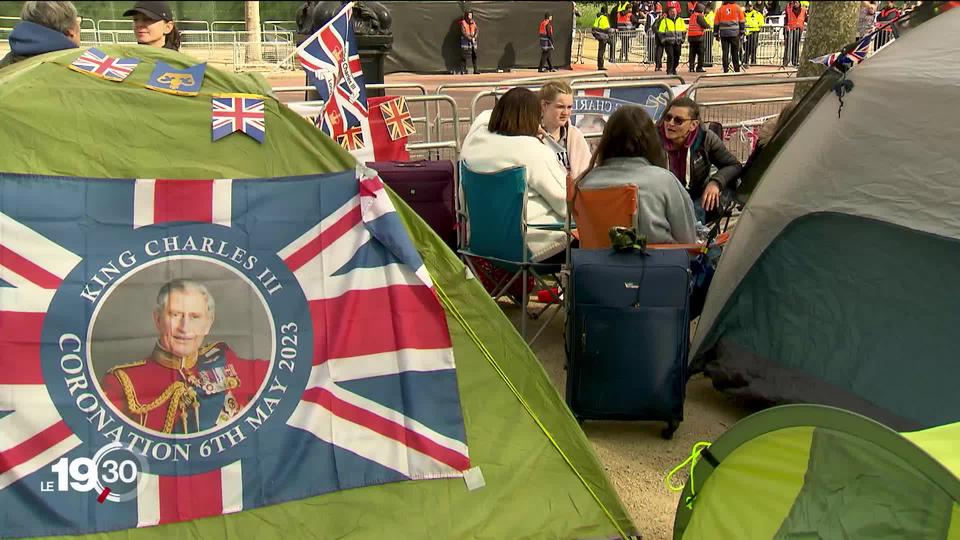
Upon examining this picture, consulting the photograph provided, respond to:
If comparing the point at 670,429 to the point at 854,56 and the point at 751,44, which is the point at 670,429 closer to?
the point at 854,56

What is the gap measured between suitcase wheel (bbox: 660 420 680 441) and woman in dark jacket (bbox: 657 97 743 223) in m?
1.59

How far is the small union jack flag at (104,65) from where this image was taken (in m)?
3.05

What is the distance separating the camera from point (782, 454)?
2504mm

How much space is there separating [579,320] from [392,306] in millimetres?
1314

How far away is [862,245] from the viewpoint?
4.18 m

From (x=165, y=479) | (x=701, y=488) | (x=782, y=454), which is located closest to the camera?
(x=782, y=454)

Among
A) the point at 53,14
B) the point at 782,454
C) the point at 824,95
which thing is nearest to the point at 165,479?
the point at 782,454

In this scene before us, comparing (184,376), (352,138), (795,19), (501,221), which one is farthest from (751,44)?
(184,376)

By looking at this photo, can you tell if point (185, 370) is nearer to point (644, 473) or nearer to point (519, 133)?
point (644, 473)

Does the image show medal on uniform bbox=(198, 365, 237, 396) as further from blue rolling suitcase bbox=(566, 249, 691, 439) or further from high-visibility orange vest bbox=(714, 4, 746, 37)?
high-visibility orange vest bbox=(714, 4, 746, 37)

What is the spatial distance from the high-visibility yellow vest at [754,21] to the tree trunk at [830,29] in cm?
1715

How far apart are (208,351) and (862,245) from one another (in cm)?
273

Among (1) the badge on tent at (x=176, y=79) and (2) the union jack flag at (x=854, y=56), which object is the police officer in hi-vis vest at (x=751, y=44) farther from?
(1) the badge on tent at (x=176, y=79)

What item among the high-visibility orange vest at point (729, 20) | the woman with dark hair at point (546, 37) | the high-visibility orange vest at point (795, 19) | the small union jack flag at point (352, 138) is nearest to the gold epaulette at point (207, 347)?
the small union jack flag at point (352, 138)
